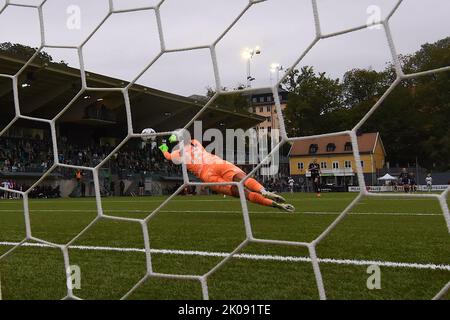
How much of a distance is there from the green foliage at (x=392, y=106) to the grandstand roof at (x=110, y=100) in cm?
24

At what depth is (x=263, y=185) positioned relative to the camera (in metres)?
4.82

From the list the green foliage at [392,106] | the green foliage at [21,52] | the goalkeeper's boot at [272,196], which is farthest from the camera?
the goalkeeper's boot at [272,196]

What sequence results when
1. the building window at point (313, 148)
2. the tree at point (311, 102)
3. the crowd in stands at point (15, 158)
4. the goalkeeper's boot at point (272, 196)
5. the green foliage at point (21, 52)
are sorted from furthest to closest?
the crowd in stands at point (15, 158) < the goalkeeper's boot at point (272, 196) < the green foliage at point (21, 52) < the building window at point (313, 148) < the tree at point (311, 102)

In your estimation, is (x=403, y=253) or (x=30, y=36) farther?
(x=403, y=253)

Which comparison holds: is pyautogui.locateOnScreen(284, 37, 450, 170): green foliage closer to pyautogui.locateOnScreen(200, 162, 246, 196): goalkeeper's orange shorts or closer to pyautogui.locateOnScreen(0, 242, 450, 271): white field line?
pyautogui.locateOnScreen(0, 242, 450, 271): white field line

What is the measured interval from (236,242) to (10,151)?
229 inches

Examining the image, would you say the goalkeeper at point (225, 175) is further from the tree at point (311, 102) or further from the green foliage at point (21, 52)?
the tree at point (311, 102)

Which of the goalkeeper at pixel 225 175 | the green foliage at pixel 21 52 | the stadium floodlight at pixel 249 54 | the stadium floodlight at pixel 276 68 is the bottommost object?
the goalkeeper at pixel 225 175

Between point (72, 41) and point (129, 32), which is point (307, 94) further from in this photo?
point (72, 41)

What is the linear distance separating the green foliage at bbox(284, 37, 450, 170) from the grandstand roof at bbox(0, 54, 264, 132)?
24 cm

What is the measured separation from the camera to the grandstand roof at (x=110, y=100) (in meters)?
2.41

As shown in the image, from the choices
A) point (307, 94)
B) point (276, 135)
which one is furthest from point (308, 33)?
point (307, 94)

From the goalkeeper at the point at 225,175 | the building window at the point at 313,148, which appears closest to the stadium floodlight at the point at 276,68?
the building window at the point at 313,148

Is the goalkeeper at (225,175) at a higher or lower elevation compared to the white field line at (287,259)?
higher
